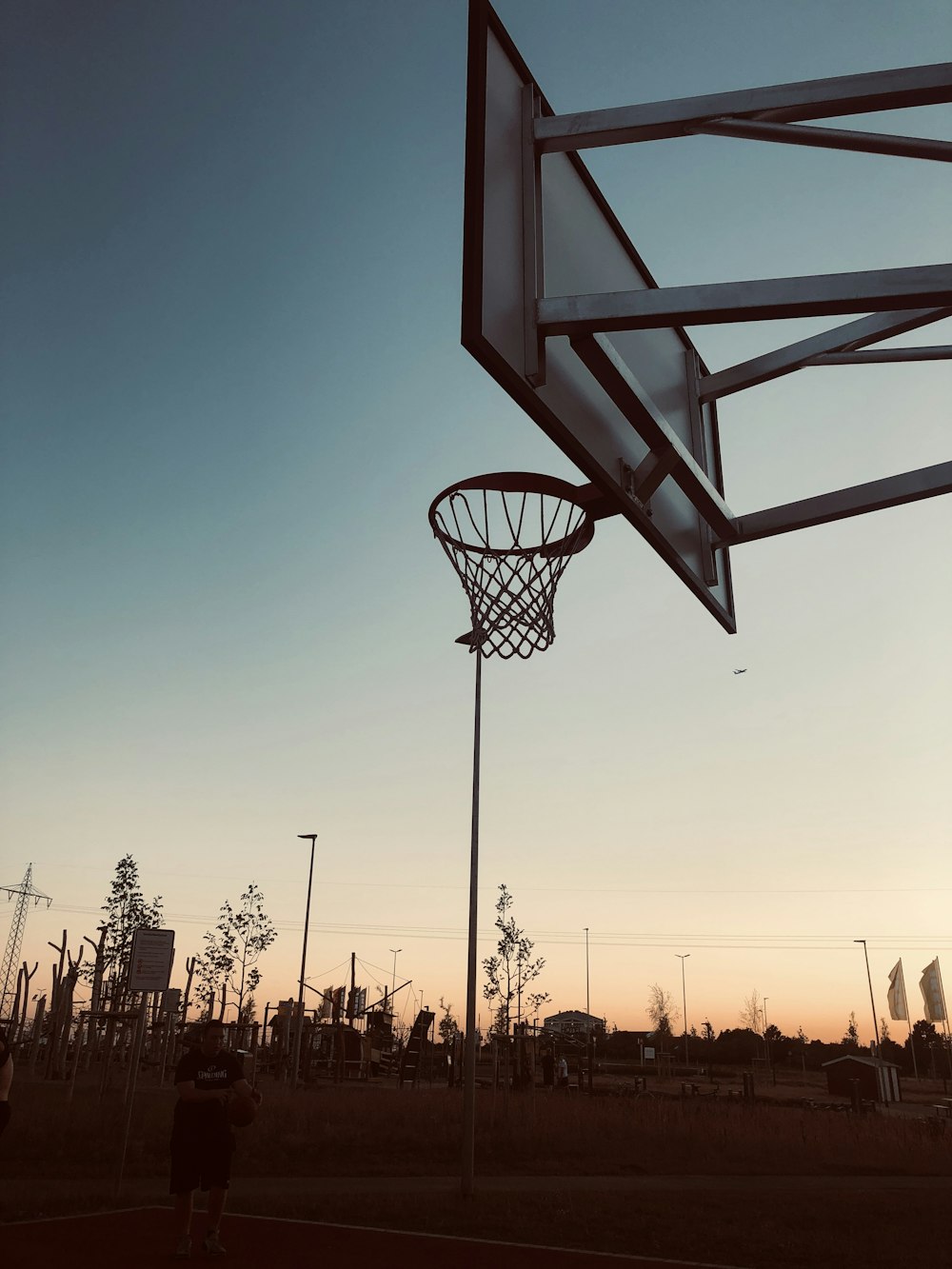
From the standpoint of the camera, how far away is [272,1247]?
7770 millimetres

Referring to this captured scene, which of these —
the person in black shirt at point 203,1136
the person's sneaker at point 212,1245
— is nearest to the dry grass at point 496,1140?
the person's sneaker at point 212,1245

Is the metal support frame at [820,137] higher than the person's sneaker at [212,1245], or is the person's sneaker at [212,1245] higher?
the metal support frame at [820,137]

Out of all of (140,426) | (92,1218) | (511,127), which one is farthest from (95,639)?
(511,127)

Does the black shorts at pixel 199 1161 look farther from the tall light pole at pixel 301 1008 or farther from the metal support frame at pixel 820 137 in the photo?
the tall light pole at pixel 301 1008

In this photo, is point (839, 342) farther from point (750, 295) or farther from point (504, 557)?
point (504, 557)

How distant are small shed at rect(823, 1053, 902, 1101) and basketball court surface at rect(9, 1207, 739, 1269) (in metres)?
31.1

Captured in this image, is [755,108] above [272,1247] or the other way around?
above

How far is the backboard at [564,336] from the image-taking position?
399cm

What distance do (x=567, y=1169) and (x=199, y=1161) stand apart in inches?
300

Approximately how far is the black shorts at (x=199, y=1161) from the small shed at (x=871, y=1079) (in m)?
33.3


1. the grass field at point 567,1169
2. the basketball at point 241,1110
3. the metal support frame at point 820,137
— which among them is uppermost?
the metal support frame at point 820,137

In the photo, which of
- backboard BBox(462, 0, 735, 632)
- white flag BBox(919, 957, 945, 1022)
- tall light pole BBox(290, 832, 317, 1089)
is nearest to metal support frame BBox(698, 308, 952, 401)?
backboard BBox(462, 0, 735, 632)

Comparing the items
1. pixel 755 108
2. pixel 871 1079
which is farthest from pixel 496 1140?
pixel 871 1079

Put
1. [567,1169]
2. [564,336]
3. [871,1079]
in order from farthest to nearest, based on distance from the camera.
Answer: [871,1079] < [567,1169] < [564,336]
